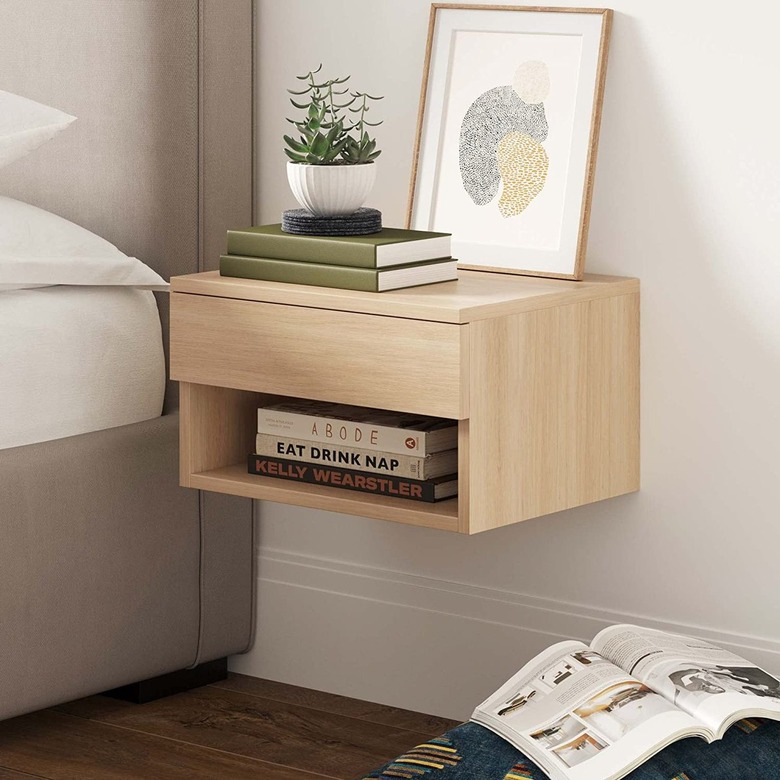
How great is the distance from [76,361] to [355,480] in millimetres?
473

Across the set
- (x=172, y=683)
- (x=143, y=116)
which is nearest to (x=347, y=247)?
(x=143, y=116)

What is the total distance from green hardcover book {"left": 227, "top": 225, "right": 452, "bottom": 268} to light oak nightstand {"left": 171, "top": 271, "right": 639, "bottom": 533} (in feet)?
0.14

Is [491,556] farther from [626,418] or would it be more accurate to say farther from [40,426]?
[40,426]

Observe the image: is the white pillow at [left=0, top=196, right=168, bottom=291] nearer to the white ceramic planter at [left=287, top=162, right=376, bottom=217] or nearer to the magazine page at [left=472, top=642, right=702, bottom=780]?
the white ceramic planter at [left=287, top=162, right=376, bottom=217]

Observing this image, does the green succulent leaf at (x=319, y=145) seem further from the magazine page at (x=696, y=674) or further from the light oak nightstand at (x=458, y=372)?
the magazine page at (x=696, y=674)

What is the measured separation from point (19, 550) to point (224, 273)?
19.0 inches

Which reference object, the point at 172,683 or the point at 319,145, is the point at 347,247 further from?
the point at 172,683

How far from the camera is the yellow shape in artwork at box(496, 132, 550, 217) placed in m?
2.04

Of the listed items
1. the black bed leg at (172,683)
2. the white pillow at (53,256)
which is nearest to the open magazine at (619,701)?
the black bed leg at (172,683)

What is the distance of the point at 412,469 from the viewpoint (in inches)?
74.1

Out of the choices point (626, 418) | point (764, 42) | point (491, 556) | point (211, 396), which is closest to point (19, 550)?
point (211, 396)

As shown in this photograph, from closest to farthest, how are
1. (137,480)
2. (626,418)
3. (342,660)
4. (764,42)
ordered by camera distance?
(764,42) → (626,418) → (137,480) → (342,660)

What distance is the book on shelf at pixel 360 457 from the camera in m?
1.88

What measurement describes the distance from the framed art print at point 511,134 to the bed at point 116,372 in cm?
40
